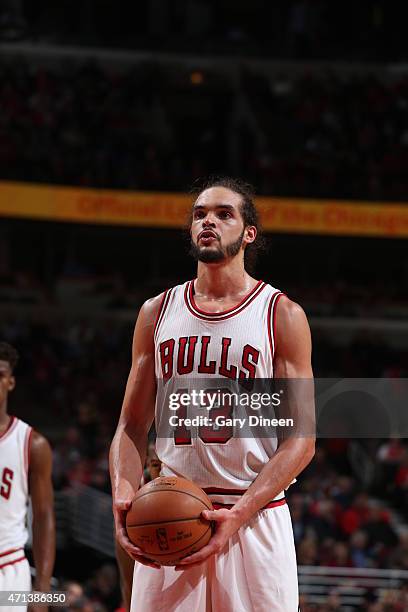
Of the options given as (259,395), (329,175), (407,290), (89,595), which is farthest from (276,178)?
(259,395)

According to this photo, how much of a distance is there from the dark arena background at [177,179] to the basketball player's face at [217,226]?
28.8 ft

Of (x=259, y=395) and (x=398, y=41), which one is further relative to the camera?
(x=398, y=41)

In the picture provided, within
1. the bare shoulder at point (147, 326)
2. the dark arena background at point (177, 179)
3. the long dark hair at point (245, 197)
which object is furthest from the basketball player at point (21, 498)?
the dark arena background at point (177, 179)

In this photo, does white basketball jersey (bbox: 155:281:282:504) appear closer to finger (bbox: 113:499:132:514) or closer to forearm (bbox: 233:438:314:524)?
forearm (bbox: 233:438:314:524)

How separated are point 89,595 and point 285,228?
8886 mm

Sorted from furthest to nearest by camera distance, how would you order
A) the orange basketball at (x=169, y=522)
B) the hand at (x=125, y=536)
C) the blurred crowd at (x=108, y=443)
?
the blurred crowd at (x=108, y=443)
the hand at (x=125, y=536)
the orange basketball at (x=169, y=522)

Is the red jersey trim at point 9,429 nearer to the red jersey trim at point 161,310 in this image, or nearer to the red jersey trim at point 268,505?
the red jersey trim at point 161,310

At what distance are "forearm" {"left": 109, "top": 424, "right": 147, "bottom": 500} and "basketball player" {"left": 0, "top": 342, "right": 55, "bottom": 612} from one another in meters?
1.69

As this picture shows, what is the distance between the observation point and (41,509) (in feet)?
17.9

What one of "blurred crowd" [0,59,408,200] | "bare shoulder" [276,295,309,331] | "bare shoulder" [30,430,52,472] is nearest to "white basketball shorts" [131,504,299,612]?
"bare shoulder" [276,295,309,331]

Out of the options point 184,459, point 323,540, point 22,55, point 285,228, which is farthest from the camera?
point 22,55

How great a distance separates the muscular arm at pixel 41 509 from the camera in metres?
5.43

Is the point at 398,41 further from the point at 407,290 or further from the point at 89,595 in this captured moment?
the point at 89,595

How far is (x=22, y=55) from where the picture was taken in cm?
2088
